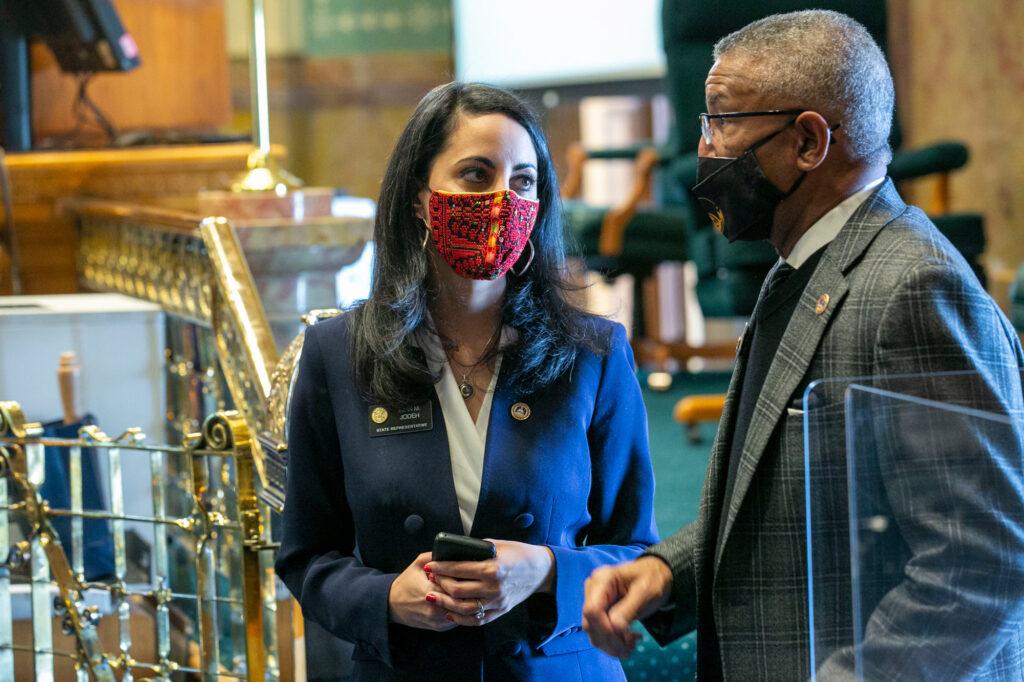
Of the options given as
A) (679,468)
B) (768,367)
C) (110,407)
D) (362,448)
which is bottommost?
(679,468)

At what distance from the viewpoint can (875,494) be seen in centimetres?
121

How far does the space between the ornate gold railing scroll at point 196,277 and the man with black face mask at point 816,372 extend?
3.11 feet

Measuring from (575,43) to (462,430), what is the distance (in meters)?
5.69

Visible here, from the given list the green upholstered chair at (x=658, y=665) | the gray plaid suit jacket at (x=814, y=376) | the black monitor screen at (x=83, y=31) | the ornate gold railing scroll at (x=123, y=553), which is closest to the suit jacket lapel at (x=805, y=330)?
the gray plaid suit jacket at (x=814, y=376)

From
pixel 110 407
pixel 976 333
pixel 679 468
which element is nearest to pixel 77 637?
pixel 110 407

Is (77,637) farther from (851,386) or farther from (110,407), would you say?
(851,386)

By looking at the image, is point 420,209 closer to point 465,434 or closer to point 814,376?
point 465,434

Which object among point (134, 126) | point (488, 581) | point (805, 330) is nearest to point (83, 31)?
point (134, 126)

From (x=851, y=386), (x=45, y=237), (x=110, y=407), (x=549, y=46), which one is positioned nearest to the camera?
(x=851, y=386)

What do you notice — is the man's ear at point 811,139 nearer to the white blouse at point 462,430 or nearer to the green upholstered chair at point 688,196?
the white blouse at point 462,430

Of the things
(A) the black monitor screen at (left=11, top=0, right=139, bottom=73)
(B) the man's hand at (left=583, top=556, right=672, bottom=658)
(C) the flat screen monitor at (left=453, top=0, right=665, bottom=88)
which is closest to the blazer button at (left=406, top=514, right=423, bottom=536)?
(B) the man's hand at (left=583, top=556, right=672, bottom=658)

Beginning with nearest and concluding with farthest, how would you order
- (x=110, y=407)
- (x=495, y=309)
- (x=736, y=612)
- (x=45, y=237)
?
(x=736, y=612) < (x=495, y=309) < (x=110, y=407) < (x=45, y=237)

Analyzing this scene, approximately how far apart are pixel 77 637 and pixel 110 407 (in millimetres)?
1234

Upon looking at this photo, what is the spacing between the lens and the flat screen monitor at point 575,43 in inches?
286
